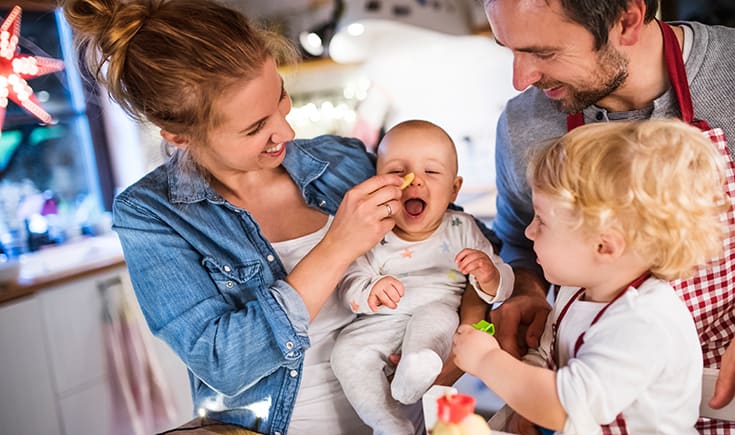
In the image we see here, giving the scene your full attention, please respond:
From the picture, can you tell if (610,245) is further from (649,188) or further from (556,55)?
(556,55)

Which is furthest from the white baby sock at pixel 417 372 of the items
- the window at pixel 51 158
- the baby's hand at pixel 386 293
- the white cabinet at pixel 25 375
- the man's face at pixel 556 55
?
the window at pixel 51 158

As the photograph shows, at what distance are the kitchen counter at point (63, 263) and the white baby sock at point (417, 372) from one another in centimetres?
210

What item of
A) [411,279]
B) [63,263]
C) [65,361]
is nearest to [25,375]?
[65,361]

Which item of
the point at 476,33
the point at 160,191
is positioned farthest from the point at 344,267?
the point at 476,33

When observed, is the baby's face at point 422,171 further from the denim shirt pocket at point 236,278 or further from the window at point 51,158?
the window at point 51,158

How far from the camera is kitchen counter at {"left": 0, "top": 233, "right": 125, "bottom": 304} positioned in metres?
2.74

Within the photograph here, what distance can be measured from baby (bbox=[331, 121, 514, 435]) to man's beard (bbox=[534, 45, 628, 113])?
0.25 m

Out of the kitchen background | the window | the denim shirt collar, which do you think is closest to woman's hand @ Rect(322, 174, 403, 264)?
the denim shirt collar

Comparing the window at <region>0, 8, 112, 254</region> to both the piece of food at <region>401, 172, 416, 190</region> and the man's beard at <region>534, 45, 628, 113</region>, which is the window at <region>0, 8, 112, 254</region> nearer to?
the piece of food at <region>401, 172, 416, 190</region>

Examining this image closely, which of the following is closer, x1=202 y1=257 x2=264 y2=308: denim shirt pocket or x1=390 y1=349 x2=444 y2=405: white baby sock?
x1=390 y1=349 x2=444 y2=405: white baby sock

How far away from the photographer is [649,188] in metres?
0.88

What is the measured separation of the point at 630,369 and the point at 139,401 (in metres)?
2.78

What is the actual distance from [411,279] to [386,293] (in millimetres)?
151

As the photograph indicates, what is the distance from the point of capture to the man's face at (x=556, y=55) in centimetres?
128
